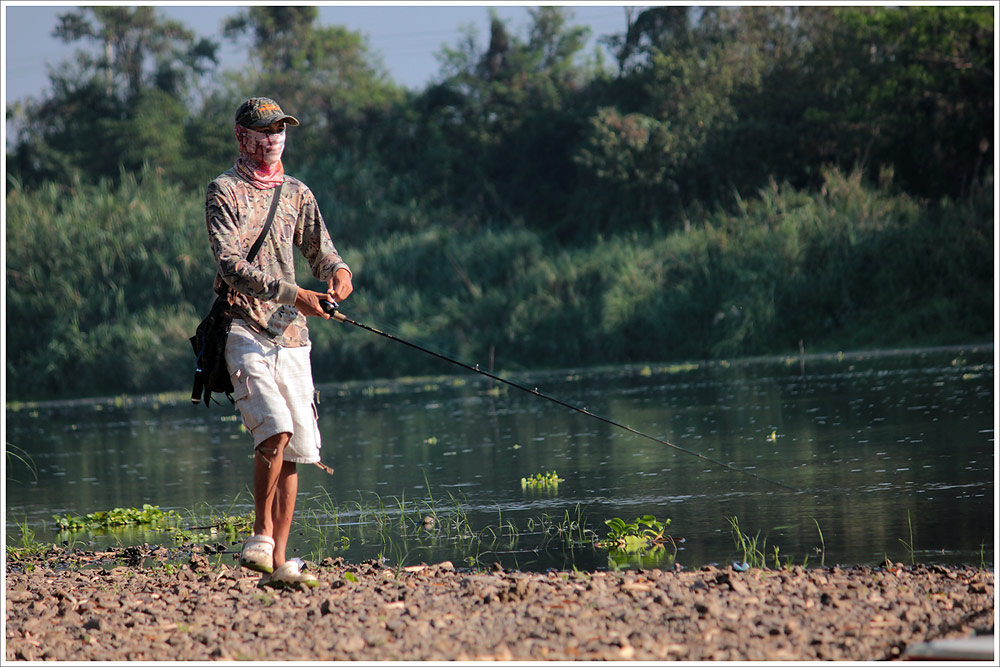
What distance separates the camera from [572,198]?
41281 mm

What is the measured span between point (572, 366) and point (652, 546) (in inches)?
924

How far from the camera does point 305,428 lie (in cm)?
552

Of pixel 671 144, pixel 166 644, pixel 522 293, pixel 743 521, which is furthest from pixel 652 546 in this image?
pixel 671 144

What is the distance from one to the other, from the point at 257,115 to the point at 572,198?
36113 mm

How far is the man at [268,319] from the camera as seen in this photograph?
5312 millimetres

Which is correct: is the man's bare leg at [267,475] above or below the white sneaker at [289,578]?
above

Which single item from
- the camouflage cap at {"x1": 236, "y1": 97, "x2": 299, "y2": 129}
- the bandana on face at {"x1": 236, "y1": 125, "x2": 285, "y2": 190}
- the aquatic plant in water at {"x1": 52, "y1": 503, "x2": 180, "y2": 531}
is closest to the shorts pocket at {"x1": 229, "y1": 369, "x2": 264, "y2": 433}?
the bandana on face at {"x1": 236, "y1": 125, "x2": 285, "y2": 190}

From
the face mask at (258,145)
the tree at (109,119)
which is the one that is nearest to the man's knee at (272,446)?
the face mask at (258,145)

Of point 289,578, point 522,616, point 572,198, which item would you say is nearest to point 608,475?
point 289,578

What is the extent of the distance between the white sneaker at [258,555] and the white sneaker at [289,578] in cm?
4

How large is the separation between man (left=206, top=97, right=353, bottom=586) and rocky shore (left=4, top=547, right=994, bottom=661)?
0.34 m

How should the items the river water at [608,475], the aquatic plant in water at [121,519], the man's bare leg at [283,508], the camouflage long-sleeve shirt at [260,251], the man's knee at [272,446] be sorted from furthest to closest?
the aquatic plant in water at [121,519] → the river water at [608,475] → the man's bare leg at [283,508] → the man's knee at [272,446] → the camouflage long-sleeve shirt at [260,251]

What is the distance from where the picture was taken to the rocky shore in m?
4.07

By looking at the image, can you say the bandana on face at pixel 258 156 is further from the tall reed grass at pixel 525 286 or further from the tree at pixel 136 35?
the tree at pixel 136 35
